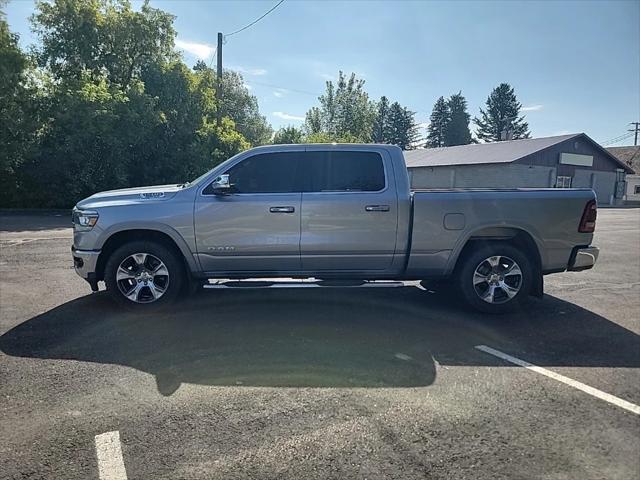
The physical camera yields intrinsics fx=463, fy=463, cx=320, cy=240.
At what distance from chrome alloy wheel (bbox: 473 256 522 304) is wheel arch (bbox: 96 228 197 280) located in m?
3.47

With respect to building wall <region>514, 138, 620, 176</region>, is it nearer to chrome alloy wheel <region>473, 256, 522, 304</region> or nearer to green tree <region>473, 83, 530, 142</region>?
chrome alloy wheel <region>473, 256, 522, 304</region>

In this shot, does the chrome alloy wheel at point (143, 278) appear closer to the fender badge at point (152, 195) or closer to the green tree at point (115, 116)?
the fender badge at point (152, 195)

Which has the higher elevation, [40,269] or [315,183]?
[315,183]

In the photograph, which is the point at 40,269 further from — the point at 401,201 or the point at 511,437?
the point at 511,437

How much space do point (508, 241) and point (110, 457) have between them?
16.0ft

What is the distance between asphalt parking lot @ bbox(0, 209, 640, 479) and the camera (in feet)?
8.86

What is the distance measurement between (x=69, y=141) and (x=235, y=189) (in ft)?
58.0

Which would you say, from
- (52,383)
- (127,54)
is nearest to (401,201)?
(52,383)

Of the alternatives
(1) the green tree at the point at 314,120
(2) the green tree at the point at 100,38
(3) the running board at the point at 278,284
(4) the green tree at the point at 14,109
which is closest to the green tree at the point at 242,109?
(1) the green tree at the point at 314,120

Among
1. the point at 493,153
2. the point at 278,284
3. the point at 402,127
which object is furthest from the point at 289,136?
the point at 402,127

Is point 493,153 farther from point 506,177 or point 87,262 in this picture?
point 87,262

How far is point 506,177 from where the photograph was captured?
35250 mm

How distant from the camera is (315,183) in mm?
5605

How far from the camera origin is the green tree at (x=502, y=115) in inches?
3593
